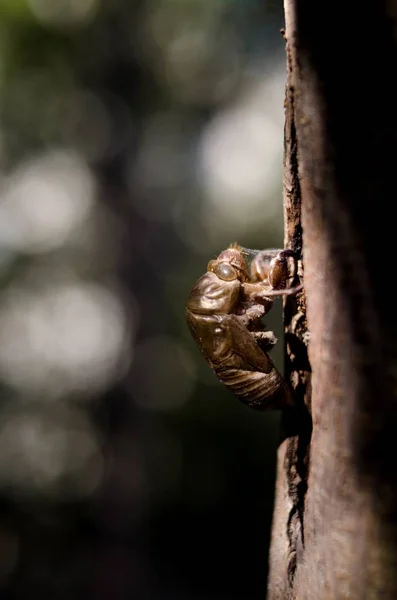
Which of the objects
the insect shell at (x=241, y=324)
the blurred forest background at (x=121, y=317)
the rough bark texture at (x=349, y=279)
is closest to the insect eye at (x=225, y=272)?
the insect shell at (x=241, y=324)

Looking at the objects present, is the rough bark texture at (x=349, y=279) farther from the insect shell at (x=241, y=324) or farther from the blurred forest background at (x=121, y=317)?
the blurred forest background at (x=121, y=317)

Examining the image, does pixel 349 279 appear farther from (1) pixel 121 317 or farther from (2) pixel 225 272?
(1) pixel 121 317

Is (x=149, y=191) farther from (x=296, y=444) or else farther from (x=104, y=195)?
(x=296, y=444)

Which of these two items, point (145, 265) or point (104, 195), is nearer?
point (145, 265)

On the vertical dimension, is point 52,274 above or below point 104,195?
below

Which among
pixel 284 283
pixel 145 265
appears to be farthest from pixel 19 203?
pixel 284 283

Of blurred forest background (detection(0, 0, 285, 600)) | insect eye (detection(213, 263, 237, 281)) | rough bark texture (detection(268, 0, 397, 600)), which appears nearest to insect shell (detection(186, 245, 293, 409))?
insect eye (detection(213, 263, 237, 281))

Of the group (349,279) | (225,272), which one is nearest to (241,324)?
(225,272)
